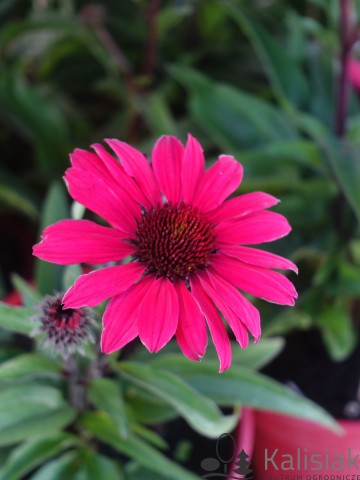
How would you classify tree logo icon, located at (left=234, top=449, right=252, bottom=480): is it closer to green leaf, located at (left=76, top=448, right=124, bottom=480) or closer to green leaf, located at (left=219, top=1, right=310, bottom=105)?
green leaf, located at (left=76, top=448, right=124, bottom=480)

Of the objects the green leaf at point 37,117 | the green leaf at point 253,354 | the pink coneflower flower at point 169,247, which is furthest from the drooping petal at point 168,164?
the green leaf at point 37,117

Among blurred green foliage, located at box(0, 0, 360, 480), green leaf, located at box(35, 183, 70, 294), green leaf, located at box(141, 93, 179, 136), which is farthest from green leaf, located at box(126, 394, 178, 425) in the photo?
green leaf, located at box(141, 93, 179, 136)

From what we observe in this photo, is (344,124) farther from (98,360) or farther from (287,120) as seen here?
(98,360)

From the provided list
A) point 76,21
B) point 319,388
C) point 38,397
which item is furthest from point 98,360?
point 76,21

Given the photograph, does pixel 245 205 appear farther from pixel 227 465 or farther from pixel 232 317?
pixel 227 465

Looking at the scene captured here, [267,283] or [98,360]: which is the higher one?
[267,283]

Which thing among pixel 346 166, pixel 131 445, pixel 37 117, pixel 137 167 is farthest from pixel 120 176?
pixel 37 117

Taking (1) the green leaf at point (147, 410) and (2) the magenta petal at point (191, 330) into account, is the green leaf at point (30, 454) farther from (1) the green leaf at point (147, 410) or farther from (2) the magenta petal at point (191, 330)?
(2) the magenta petal at point (191, 330)
